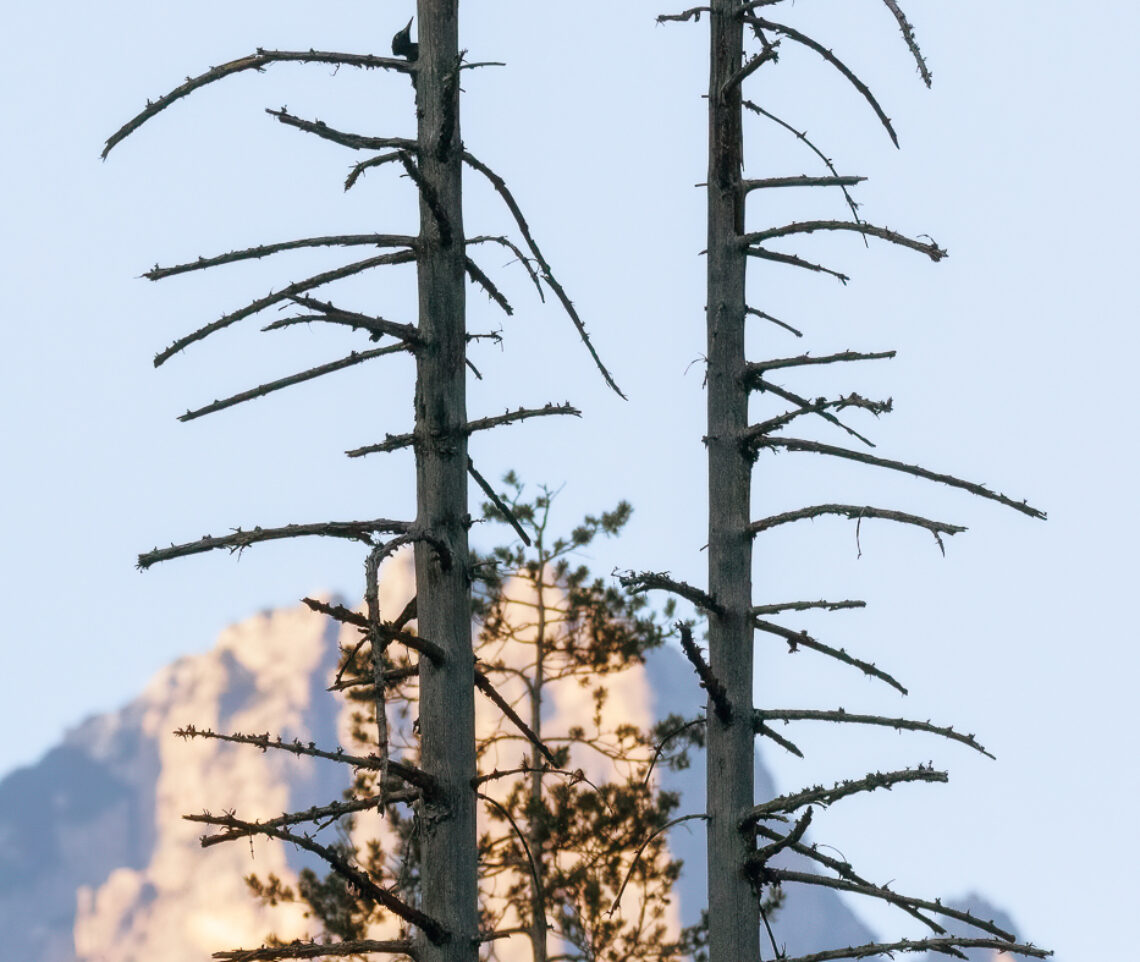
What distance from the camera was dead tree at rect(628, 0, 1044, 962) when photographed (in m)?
8.92

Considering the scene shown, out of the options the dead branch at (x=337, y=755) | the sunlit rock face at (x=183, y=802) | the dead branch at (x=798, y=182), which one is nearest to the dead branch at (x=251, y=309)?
the dead branch at (x=337, y=755)

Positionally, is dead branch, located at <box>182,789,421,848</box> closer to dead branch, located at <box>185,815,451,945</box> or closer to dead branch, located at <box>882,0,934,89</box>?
dead branch, located at <box>185,815,451,945</box>

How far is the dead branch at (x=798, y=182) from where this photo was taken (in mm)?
9633

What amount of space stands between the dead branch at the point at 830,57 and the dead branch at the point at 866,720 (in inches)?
147

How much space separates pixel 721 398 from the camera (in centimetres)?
958

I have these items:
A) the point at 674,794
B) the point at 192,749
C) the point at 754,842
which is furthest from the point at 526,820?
the point at 192,749

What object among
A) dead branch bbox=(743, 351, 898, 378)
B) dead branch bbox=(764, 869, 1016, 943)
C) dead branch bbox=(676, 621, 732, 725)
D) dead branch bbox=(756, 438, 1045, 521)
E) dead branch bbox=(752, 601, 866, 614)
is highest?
dead branch bbox=(743, 351, 898, 378)

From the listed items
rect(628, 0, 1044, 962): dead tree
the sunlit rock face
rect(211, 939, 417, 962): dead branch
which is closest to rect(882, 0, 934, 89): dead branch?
rect(628, 0, 1044, 962): dead tree

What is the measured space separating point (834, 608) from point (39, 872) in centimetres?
10439

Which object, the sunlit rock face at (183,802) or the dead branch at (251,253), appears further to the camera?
the sunlit rock face at (183,802)

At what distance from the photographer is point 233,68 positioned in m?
8.19

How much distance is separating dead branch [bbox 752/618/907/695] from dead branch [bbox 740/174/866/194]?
9.58 ft

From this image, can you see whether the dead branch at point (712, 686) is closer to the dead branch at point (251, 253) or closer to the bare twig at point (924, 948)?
the bare twig at point (924, 948)

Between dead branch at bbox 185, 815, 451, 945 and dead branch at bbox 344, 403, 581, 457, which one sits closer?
dead branch at bbox 185, 815, 451, 945
